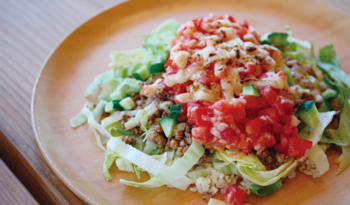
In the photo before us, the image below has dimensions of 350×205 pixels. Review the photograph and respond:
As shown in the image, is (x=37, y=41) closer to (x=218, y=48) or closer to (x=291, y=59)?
(x=218, y=48)

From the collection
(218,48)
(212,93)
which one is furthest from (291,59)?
(212,93)

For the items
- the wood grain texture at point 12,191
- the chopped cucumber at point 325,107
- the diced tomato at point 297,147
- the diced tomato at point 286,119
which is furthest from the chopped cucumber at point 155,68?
the chopped cucumber at point 325,107

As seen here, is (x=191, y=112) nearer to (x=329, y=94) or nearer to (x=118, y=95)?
(x=118, y=95)

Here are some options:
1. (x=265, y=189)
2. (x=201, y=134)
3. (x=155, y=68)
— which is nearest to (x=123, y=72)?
(x=155, y=68)

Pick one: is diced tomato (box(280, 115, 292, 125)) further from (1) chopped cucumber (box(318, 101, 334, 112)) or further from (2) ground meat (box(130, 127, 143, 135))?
(2) ground meat (box(130, 127, 143, 135))

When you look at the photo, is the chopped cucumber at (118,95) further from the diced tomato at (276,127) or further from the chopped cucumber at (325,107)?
the chopped cucumber at (325,107)
